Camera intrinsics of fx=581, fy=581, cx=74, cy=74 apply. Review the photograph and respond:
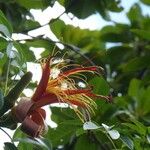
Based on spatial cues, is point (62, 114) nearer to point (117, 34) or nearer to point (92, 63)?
point (92, 63)


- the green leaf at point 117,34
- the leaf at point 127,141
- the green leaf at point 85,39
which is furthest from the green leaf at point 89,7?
the green leaf at point 117,34

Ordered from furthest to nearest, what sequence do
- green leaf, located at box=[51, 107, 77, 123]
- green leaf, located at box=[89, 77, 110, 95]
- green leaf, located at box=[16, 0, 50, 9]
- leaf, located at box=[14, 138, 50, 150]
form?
green leaf, located at box=[16, 0, 50, 9] < green leaf, located at box=[51, 107, 77, 123] < green leaf, located at box=[89, 77, 110, 95] < leaf, located at box=[14, 138, 50, 150]

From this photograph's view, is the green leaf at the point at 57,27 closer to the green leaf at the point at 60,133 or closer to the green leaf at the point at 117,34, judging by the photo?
the green leaf at the point at 60,133

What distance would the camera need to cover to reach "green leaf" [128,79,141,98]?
3.38 metres

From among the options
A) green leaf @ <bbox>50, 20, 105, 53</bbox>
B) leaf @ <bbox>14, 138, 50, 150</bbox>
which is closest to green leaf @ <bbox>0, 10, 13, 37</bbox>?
leaf @ <bbox>14, 138, 50, 150</bbox>

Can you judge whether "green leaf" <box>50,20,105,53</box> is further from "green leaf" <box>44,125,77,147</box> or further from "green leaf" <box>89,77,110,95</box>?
"green leaf" <box>89,77,110,95</box>

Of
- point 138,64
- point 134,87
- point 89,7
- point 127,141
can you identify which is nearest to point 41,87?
point 127,141

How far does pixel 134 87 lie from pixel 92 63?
1535 millimetres

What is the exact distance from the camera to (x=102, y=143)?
206 centimetres

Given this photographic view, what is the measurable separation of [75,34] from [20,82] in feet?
6.92

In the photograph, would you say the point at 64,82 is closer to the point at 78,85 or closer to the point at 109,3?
the point at 78,85

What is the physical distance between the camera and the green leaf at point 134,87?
3383 millimetres

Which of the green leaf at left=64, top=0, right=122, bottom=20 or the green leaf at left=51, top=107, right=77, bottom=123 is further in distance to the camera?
the green leaf at left=64, top=0, right=122, bottom=20

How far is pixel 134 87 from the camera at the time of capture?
340cm
